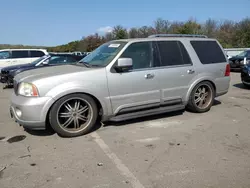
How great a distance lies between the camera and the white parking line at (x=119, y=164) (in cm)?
288

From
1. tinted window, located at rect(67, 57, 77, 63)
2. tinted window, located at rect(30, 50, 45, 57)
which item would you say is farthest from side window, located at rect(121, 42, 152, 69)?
tinted window, located at rect(30, 50, 45, 57)

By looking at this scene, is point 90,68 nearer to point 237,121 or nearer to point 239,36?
point 237,121

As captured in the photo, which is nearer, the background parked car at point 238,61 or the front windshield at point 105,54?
the front windshield at point 105,54

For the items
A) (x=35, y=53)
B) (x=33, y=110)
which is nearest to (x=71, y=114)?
(x=33, y=110)

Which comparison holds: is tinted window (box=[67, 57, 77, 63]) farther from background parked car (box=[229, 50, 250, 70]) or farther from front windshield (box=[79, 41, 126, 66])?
background parked car (box=[229, 50, 250, 70])

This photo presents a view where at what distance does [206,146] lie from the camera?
388 centimetres

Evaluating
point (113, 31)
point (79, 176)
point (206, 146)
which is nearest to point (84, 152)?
point (79, 176)

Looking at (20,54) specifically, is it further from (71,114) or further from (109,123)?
(71,114)

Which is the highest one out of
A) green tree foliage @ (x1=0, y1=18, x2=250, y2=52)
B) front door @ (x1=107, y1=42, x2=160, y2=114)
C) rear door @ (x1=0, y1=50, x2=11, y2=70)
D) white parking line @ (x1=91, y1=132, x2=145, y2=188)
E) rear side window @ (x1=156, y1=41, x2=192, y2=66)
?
green tree foliage @ (x1=0, y1=18, x2=250, y2=52)

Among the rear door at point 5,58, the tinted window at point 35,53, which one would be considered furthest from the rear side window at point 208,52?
Result: the rear door at point 5,58

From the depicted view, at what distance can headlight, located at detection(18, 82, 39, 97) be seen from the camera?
4.02 m

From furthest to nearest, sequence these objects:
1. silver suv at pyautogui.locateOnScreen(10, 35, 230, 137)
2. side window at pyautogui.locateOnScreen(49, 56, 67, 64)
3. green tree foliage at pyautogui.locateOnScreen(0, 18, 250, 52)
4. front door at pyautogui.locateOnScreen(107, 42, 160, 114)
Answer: green tree foliage at pyautogui.locateOnScreen(0, 18, 250, 52), side window at pyautogui.locateOnScreen(49, 56, 67, 64), front door at pyautogui.locateOnScreen(107, 42, 160, 114), silver suv at pyautogui.locateOnScreen(10, 35, 230, 137)

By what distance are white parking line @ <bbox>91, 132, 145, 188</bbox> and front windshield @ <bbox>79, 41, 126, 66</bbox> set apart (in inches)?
57.0

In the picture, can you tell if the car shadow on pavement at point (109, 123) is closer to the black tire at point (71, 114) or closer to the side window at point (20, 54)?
the black tire at point (71, 114)
